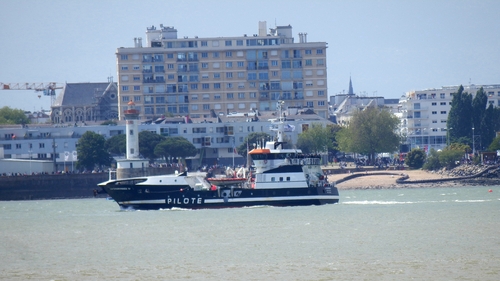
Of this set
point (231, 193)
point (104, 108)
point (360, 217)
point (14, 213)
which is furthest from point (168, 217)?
point (104, 108)

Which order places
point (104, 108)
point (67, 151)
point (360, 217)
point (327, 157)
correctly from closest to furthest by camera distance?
point (360, 217)
point (67, 151)
point (327, 157)
point (104, 108)

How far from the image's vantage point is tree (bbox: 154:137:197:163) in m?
120

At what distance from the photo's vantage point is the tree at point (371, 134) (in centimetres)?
12769

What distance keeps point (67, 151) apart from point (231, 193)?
5884 cm

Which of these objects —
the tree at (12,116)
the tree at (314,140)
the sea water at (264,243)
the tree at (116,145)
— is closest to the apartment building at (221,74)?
the tree at (12,116)

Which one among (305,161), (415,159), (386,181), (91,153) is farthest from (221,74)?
(305,161)

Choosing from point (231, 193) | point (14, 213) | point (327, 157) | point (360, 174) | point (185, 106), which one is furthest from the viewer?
point (185, 106)

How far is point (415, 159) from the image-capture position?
118 m

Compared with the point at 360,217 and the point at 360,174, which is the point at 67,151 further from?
the point at 360,217

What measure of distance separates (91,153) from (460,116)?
4708 cm

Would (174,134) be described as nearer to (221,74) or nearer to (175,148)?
(175,148)

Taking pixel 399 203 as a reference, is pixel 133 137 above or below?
above

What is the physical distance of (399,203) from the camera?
254 ft

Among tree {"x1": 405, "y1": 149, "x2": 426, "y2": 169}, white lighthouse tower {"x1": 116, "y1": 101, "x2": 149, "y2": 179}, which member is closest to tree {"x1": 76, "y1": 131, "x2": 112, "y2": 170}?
white lighthouse tower {"x1": 116, "y1": 101, "x2": 149, "y2": 179}
